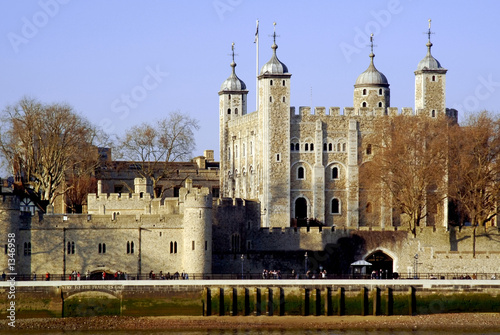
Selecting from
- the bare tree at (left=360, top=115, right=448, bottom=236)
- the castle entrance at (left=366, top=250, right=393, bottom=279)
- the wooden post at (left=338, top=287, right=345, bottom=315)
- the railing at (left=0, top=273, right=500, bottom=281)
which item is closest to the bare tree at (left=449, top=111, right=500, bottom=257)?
the bare tree at (left=360, top=115, right=448, bottom=236)

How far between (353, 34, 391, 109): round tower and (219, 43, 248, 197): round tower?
913 cm

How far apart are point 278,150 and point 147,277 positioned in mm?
29383

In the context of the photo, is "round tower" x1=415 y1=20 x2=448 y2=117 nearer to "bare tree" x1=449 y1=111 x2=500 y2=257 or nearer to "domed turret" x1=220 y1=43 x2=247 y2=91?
"bare tree" x1=449 y1=111 x2=500 y2=257

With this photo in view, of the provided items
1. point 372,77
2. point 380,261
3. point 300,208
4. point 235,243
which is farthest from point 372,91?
point 235,243

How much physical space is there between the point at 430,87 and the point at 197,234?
3540 centimetres

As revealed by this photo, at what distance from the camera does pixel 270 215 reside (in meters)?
96.8

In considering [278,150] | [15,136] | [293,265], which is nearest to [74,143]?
[15,136]

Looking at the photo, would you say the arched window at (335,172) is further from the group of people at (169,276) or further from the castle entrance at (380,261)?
the group of people at (169,276)

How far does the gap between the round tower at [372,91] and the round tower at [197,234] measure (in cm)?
3664

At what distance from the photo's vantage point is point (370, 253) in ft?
268

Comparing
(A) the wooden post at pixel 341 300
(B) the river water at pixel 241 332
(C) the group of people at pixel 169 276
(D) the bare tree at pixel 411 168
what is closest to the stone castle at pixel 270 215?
(C) the group of people at pixel 169 276

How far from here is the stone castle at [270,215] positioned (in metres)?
71.2

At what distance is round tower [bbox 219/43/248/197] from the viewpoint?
10806 centimetres

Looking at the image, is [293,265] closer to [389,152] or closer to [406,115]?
[389,152]
